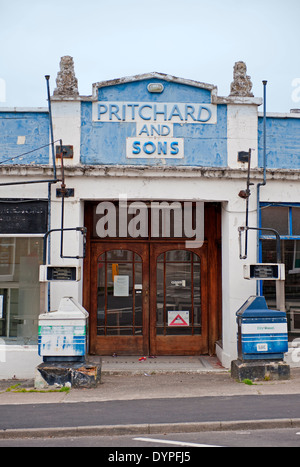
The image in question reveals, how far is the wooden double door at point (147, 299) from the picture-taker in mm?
11406

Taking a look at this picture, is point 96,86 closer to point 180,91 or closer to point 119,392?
point 180,91

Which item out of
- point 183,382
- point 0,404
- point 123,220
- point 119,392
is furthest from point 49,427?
point 123,220

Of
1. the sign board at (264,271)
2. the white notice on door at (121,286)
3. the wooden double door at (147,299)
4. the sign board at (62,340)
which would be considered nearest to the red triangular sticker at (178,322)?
the wooden double door at (147,299)

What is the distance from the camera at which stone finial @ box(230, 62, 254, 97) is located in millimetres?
10697

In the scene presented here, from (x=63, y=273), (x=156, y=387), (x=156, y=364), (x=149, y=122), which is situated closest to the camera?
(x=156, y=387)

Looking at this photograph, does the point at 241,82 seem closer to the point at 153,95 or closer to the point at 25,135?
the point at 153,95

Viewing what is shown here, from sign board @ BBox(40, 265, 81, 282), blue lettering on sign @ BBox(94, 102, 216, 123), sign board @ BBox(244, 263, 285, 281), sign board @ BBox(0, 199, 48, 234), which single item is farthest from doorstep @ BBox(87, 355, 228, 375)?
blue lettering on sign @ BBox(94, 102, 216, 123)

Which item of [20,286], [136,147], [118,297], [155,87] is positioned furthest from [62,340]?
[155,87]

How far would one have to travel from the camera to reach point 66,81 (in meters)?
10.5

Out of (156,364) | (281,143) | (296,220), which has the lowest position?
(156,364)

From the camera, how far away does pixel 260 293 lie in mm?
10422

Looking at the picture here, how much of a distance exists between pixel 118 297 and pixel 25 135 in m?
4.00

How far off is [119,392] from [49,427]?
7.51 ft

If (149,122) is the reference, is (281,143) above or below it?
below
